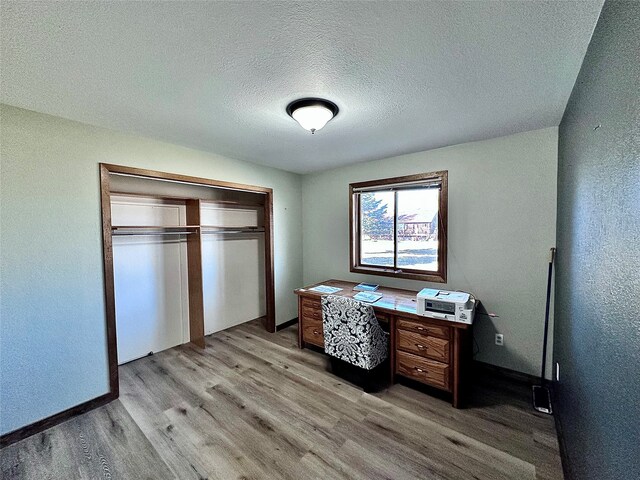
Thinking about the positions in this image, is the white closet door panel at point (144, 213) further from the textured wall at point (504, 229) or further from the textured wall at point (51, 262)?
the textured wall at point (504, 229)

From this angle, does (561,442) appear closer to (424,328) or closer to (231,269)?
(424,328)

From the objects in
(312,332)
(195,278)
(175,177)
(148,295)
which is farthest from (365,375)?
(175,177)

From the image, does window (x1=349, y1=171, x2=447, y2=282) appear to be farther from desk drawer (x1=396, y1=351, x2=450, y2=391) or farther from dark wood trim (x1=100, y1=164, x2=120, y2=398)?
dark wood trim (x1=100, y1=164, x2=120, y2=398)

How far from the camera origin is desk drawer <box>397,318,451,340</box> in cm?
221

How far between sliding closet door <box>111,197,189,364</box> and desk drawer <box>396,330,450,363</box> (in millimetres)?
2816

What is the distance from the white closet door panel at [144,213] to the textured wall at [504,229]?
2.96m

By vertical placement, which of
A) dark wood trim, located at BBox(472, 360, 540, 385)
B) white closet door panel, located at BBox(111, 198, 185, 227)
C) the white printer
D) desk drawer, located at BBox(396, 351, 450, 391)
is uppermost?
white closet door panel, located at BBox(111, 198, 185, 227)

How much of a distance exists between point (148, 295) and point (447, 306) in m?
3.33

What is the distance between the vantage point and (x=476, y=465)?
1.63 meters

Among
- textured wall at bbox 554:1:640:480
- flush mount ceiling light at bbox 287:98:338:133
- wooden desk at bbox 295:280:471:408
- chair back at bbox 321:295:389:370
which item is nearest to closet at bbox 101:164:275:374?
chair back at bbox 321:295:389:370

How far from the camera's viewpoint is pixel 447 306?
2186 millimetres

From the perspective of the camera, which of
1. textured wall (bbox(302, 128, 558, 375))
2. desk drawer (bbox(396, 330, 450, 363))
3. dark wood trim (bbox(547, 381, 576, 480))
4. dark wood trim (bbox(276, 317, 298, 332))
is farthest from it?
dark wood trim (bbox(276, 317, 298, 332))

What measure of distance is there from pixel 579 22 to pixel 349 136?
5.30 ft

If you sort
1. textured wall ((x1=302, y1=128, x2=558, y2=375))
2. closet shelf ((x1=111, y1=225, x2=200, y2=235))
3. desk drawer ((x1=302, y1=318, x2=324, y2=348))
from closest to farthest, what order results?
1. textured wall ((x1=302, y1=128, x2=558, y2=375))
2. closet shelf ((x1=111, y1=225, x2=200, y2=235))
3. desk drawer ((x1=302, y1=318, x2=324, y2=348))
